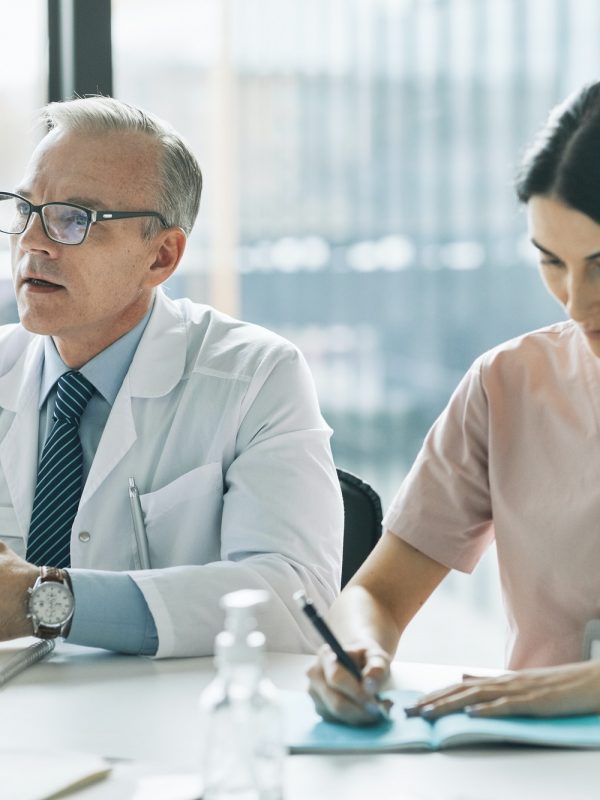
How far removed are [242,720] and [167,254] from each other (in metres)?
1.41

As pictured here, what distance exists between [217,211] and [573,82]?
118 cm

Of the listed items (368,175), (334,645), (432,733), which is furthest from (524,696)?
(368,175)

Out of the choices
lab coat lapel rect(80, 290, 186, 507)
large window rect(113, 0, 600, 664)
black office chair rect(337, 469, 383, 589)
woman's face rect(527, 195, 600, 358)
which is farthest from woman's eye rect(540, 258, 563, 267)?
large window rect(113, 0, 600, 664)

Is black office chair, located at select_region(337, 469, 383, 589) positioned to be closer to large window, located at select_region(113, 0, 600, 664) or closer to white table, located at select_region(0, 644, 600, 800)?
white table, located at select_region(0, 644, 600, 800)

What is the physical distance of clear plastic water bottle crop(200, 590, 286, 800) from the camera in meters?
0.88

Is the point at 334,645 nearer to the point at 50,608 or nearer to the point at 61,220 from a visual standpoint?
the point at 50,608

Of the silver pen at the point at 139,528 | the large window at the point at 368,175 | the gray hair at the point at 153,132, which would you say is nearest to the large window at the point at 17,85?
the large window at the point at 368,175

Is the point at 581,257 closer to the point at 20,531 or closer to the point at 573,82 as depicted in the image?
the point at 20,531

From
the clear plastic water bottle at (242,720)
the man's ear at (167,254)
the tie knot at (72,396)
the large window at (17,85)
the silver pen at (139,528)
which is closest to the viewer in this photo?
the clear plastic water bottle at (242,720)

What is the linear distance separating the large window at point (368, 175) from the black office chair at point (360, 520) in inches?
57.7

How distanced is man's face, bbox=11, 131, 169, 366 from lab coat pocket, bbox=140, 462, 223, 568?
371mm

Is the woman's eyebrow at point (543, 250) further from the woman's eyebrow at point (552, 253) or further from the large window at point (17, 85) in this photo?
the large window at point (17, 85)

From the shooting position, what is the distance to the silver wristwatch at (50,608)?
1568 mm

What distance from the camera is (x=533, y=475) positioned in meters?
1.73
